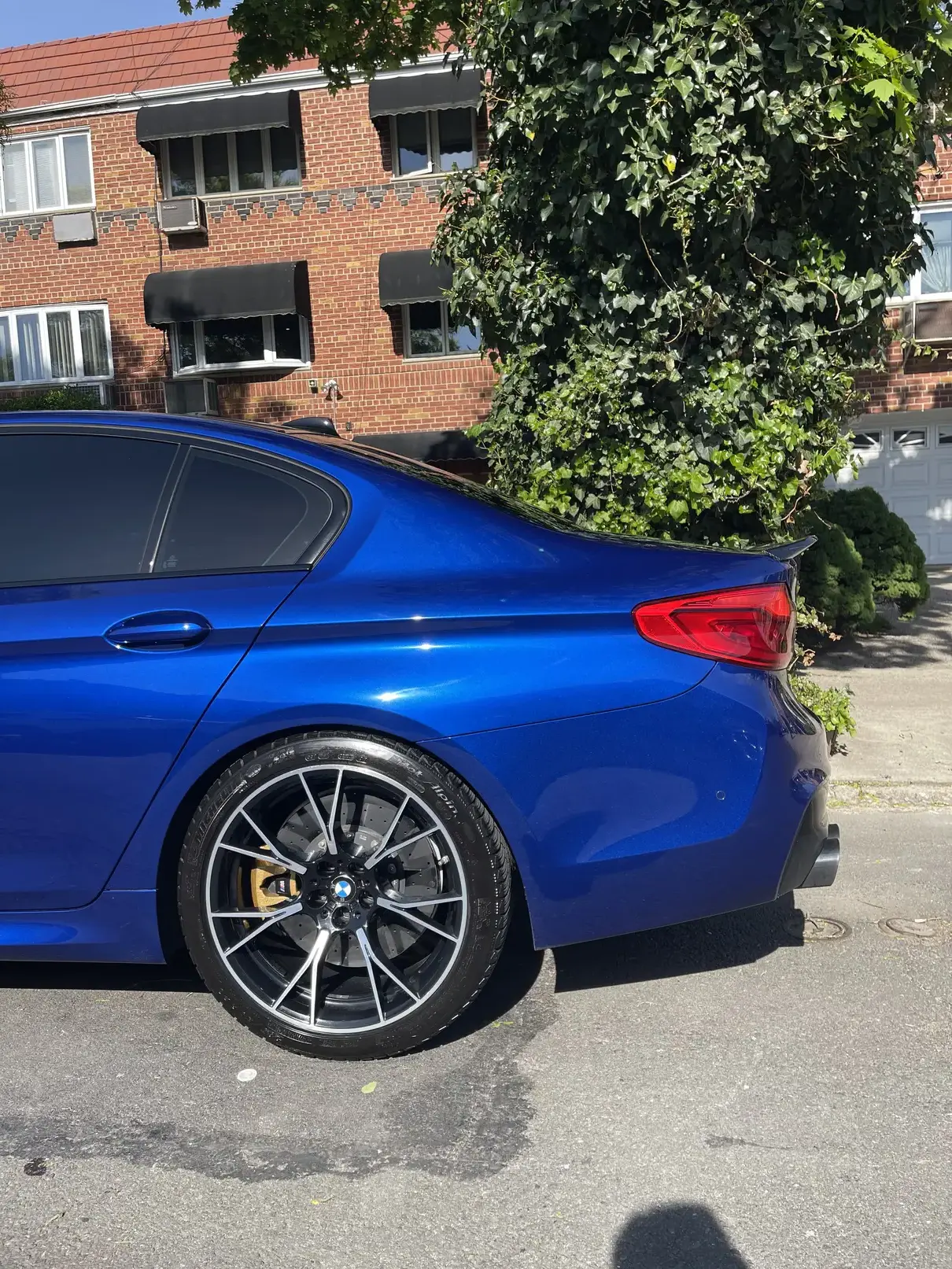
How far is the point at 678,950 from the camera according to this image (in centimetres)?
364

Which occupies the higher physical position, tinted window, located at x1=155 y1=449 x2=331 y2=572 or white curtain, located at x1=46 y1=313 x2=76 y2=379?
white curtain, located at x1=46 y1=313 x2=76 y2=379

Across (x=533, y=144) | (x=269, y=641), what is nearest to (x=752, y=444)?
(x=533, y=144)

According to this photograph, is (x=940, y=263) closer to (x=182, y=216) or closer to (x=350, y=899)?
(x=182, y=216)

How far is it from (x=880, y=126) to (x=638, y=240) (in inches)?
48.2

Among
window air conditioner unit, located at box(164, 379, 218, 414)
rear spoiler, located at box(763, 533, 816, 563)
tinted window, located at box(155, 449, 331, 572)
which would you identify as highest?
window air conditioner unit, located at box(164, 379, 218, 414)

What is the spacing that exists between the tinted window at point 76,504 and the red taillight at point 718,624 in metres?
1.40

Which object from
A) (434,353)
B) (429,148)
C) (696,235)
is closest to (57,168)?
(429,148)

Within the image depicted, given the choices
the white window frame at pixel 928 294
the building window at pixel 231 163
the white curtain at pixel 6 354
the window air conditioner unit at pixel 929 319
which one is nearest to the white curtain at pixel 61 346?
the white curtain at pixel 6 354

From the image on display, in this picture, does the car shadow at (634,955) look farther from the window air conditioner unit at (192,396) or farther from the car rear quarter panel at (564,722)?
the window air conditioner unit at (192,396)

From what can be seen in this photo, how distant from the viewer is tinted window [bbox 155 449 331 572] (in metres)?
3.05

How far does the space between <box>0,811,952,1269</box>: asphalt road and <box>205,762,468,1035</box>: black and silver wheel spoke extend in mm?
192

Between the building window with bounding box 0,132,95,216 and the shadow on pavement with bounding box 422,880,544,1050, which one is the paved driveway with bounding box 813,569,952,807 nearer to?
the shadow on pavement with bounding box 422,880,544,1050

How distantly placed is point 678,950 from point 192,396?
1756 centimetres

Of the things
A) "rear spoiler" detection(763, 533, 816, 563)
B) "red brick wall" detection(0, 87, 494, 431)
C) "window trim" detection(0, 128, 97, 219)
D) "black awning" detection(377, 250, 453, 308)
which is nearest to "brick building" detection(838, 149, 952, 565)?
"red brick wall" detection(0, 87, 494, 431)
